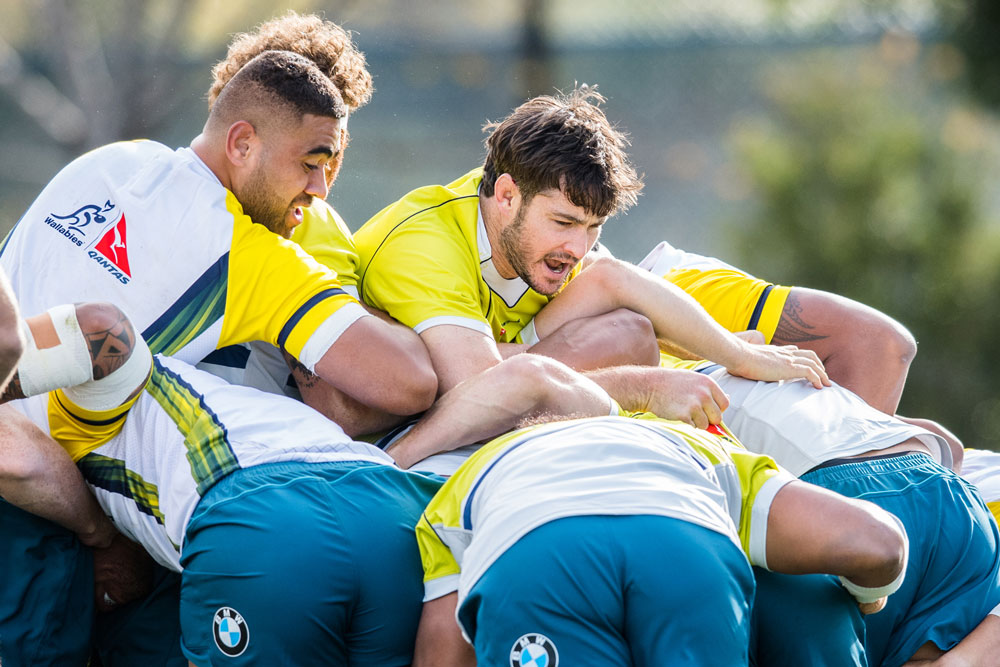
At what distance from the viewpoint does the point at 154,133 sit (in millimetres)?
10367

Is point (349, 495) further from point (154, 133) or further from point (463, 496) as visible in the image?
point (154, 133)

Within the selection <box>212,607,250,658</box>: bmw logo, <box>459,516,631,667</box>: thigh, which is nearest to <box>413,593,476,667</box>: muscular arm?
<box>459,516,631,667</box>: thigh

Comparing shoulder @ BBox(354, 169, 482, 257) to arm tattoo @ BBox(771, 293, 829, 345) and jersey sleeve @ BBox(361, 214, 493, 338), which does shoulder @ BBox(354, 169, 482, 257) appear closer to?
jersey sleeve @ BBox(361, 214, 493, 338)

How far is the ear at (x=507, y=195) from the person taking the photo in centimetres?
344

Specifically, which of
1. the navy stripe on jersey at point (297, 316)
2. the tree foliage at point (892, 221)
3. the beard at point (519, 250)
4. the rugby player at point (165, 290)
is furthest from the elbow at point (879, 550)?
the tree foliage at point (892, 221)

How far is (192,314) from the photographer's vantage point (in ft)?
9.56

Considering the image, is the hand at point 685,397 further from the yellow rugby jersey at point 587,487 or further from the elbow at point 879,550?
the elbow at point 879,550

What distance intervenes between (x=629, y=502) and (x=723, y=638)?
0.31m

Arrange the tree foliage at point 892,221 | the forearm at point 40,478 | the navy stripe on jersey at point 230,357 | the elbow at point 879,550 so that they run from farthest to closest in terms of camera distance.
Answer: the tree foliage at point 892,221 → the navy stripe on jersey at point 230,357 → the forearm at point 40,478 → the elbow at point 879,550

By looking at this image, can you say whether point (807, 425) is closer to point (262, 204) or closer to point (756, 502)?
point (756, 502)

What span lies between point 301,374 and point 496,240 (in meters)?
0.78

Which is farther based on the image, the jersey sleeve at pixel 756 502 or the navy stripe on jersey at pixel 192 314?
the navy stripe on jersey at pixel 192 314

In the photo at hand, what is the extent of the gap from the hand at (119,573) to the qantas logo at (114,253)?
710 mm

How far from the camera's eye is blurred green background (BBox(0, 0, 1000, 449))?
31.0 feet
